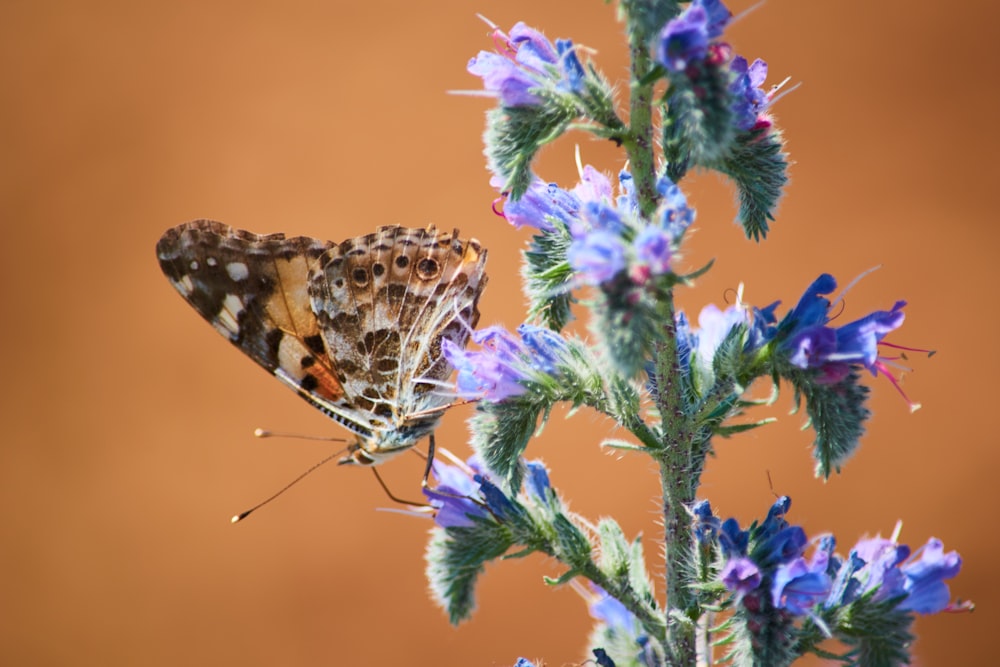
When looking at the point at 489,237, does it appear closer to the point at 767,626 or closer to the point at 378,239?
the point at 378,239

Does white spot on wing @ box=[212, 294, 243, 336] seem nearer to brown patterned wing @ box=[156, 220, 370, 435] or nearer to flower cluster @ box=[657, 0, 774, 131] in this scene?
brown patterned wing @ box=[156, 220, 370, 435]

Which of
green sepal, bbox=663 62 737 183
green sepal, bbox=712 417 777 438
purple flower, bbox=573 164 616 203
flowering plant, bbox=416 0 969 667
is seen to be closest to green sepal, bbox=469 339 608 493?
flowering plant, bbox=416 0 969 667

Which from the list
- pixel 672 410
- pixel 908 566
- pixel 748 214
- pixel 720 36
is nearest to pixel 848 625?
pixel 908 566

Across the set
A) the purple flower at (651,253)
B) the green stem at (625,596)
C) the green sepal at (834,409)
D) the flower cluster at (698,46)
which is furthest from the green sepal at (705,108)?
the green stem at (625,596)

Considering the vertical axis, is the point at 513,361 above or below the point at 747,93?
below

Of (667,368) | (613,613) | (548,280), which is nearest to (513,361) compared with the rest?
(548,280)

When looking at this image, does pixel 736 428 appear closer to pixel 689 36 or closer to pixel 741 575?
pixel 741 575

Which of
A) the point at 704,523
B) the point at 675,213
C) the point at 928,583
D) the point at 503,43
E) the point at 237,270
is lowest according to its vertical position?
the point at 928,583
